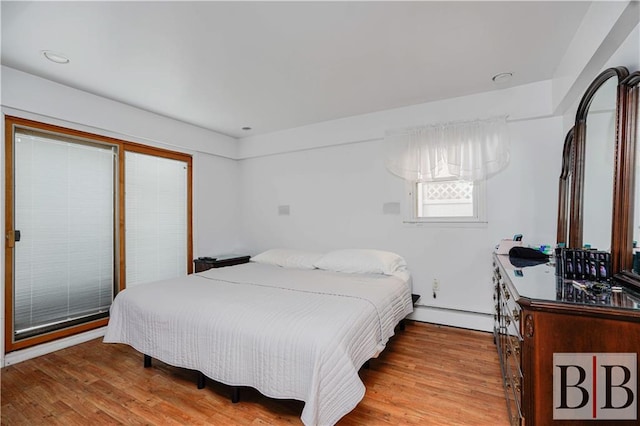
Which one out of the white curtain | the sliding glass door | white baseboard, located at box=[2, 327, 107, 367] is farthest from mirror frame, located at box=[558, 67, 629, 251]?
white baseboard, located at box=[2, 327, 107, 367]

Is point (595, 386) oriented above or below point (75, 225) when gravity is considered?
below

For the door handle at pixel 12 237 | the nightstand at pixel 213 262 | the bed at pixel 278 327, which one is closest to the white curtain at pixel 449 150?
the bed at pixel 278 327

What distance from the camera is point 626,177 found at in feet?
4.86

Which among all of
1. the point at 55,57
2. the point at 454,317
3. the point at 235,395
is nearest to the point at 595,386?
the point at 235,395

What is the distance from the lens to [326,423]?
1.48 metres

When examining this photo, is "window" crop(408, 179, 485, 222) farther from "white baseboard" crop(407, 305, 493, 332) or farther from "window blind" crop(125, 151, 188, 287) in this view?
"window blind" crop(125, 151, 188, 287)

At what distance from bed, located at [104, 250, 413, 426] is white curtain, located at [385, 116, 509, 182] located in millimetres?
1163

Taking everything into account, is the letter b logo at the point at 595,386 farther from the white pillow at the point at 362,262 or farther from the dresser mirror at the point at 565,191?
the white pillow at the point at 362,262

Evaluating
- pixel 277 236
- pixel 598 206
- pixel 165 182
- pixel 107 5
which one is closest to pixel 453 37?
pixel 598 206

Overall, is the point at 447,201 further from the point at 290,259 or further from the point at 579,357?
the point at 579,357

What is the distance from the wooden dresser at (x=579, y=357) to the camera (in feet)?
3.60

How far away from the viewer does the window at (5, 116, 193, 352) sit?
263 centimetres

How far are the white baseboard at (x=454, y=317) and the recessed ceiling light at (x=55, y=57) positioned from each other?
4009mm

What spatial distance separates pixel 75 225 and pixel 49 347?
1149 mm
